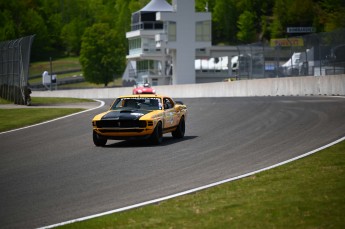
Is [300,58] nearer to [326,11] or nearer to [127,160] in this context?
[127,160]

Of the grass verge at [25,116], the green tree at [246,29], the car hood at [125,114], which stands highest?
the green tree at [246,29]

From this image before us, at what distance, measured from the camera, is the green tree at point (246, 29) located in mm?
159375

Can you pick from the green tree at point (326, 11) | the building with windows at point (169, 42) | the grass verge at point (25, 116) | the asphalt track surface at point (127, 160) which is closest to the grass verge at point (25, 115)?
the grass verge at point (25, 116)

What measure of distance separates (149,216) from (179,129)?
11.0m

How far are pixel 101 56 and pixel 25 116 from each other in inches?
4053

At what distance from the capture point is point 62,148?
63.4 feet

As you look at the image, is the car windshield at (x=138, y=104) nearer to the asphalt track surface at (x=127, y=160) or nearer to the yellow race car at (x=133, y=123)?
the yellow race car at (x=133, y=123)

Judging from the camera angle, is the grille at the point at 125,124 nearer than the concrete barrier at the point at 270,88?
Yes

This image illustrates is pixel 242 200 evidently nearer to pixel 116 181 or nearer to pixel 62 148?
pixel 116 181

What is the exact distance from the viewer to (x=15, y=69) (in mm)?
39844

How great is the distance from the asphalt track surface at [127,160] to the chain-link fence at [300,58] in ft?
58.8

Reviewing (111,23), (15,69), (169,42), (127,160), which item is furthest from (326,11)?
(127,160)

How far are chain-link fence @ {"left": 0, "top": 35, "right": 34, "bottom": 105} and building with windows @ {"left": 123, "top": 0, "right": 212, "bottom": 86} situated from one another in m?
60.6

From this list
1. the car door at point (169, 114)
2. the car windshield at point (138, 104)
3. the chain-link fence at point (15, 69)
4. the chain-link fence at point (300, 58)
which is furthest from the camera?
the chain-link fence at point (300, 58)
